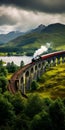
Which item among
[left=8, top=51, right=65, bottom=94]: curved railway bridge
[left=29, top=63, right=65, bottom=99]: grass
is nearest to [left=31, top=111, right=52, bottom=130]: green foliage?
[left=8, top=51, right=65, bottom=94]: curved railway bridge

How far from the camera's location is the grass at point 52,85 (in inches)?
5236

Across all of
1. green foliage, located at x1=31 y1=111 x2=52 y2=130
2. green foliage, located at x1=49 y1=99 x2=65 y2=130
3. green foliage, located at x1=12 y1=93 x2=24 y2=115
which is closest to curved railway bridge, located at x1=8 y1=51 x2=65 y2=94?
green foliage, located at x1=12 y1=93 x2=24 y2=115

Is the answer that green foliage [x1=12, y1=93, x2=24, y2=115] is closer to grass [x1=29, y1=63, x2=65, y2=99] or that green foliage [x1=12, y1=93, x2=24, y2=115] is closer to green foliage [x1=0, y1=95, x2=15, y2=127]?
green foliage [x1=0, y1=95, x2=15, y2=127]

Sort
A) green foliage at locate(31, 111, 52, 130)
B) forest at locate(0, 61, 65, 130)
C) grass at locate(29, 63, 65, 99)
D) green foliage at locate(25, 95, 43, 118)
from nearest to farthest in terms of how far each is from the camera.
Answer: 1. green foliage at locate(31, 111, 52, 130)
2. forest at locate(0, 61, 65, 130)
3. green foliage at locate(25, 95, 43, 118)
4. grass at locate(29, 63, 65, 99)

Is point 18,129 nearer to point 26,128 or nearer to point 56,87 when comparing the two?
point 26,128

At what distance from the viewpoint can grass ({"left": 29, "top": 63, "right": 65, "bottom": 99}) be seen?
133 metres

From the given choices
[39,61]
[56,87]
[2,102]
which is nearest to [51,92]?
[56,87]

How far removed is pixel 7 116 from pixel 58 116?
49.3 feet

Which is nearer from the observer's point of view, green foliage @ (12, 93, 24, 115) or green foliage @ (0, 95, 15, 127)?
green foliage @ (0, 95, 15, 127)

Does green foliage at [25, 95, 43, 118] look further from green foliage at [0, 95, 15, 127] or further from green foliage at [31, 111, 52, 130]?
green foliage at [31, 111, 52, 130]

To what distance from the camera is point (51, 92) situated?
138 m

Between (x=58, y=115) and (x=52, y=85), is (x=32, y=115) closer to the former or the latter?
(x=58, y=115)

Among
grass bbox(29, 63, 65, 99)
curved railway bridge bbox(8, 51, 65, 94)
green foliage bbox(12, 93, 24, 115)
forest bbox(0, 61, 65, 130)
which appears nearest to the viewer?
forest bbox(0, 61, 65, 130)

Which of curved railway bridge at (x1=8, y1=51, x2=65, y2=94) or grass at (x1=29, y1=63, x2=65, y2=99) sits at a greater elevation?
curved railway bridge at (x1=8, y1=51, x2=65, y2=94)
